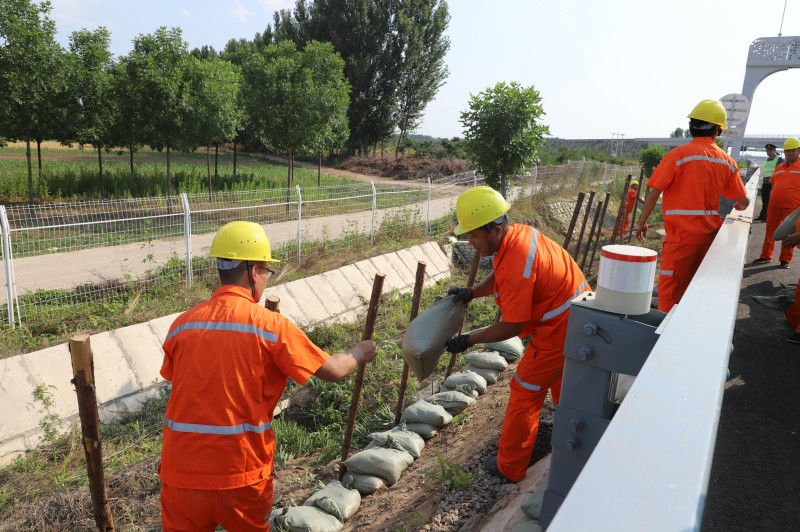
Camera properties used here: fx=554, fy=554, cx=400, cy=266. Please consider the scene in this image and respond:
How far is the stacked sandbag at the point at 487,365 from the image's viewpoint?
19.2 feet

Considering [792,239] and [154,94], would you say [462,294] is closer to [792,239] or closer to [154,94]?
[792,239]

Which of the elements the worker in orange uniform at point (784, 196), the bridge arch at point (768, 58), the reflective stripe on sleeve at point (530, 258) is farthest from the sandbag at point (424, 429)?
the bridge arch at point (768, 58)

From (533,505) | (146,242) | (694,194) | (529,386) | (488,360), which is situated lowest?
(488,360)

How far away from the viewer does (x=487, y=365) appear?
19.4 ft

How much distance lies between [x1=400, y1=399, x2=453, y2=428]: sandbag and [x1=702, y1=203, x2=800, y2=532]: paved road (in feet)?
7.14

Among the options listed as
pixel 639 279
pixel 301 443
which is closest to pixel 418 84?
pixel 301 443

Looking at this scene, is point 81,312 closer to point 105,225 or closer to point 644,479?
point 105,225

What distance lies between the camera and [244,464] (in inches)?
97.6

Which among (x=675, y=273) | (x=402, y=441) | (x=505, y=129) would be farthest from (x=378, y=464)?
(x=505, y=129)

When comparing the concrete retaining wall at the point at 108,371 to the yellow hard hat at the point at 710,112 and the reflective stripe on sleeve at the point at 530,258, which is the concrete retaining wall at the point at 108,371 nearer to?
the reflective stripe on sleeve at the point at 530,258

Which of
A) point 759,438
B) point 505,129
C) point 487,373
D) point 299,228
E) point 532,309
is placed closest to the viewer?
point 759,438

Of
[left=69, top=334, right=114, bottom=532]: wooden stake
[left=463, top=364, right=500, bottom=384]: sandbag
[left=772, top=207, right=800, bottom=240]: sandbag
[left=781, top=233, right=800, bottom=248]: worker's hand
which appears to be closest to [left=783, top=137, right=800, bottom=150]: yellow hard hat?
[left=772, top=207, right=800, bottom=240]: sandbag

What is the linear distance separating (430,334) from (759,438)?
75.8 inches

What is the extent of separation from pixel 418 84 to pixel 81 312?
108ft
